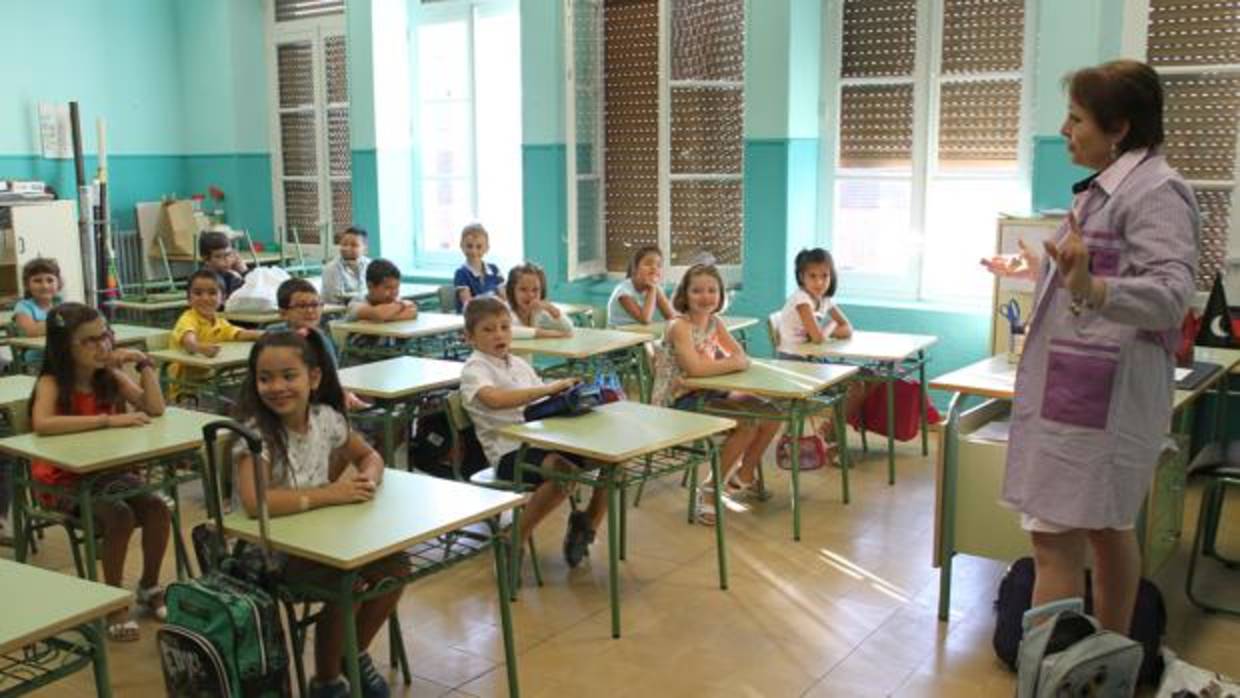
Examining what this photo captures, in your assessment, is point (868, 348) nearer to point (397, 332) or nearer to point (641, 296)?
point (641, 296)

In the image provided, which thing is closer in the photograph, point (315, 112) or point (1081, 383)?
point (1081, 383)

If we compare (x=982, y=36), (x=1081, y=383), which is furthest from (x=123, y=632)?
(x=982, y=36)

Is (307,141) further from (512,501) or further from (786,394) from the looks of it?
(512,501)

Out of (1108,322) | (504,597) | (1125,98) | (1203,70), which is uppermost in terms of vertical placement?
(1203,70)

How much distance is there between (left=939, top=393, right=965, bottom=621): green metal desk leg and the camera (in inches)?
127

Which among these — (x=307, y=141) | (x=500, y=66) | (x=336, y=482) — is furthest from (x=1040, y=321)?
(x=307, y=141)

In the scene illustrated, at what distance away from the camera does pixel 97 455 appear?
2.94 meters

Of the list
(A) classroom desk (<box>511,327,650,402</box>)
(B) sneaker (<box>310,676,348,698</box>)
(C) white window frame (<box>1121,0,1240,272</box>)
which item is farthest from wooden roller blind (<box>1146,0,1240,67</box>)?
(B) sneaker (<box>310,676,348,698</box>)

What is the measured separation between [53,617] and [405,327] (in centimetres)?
342

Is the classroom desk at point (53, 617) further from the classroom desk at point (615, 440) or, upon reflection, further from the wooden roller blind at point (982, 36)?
the wooden roller blind at point (982, 36)

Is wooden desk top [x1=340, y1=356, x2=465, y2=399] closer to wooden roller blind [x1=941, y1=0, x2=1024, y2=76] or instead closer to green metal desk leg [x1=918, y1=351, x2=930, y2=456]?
green metal desk leg [x1=918, y1=351, x2=930, y2=456]

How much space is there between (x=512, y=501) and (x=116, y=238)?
6.78 metres

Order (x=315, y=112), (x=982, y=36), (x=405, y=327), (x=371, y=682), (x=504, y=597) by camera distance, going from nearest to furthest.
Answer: (x=504, y=597)
(x=371, y=682)
(x=405, y=327)
(x=982, y=36)
(x=315, y=112)

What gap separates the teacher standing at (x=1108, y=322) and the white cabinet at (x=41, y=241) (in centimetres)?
646
